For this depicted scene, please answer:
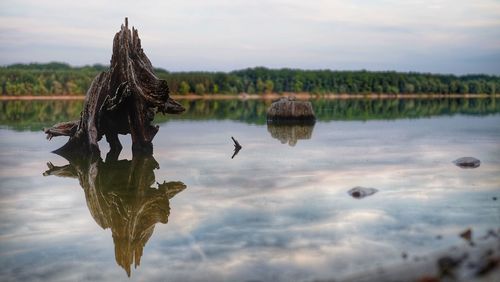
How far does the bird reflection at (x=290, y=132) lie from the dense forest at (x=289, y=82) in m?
86.3

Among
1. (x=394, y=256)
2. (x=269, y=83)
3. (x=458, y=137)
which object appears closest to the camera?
(x=394, y=256)

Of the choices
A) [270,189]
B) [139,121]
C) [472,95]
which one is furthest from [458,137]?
[472,95]

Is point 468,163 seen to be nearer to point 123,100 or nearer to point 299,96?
point 123,100

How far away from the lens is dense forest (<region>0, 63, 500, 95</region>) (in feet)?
396

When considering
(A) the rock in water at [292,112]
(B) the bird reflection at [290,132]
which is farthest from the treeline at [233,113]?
(B) the bird reflection at [290,132]

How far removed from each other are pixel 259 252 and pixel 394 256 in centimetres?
197

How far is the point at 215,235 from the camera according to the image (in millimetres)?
10359

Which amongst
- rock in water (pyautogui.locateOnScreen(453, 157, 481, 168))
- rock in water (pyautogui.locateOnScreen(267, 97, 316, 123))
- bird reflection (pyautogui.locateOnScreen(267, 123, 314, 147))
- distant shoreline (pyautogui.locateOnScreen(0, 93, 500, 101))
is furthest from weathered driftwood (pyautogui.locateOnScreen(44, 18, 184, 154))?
distant shoreline (pyautogui.locateOnScreen(0, 93, 500, 101))

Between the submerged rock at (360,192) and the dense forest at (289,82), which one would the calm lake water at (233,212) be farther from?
the dense forest at (289,82)

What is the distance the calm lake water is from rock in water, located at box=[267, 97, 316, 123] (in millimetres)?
15135

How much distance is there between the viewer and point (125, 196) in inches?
555

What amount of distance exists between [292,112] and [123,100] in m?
17.9

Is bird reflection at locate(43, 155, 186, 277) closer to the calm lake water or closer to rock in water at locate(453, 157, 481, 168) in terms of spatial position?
the calm lake water

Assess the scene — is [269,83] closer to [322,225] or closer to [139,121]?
[139,121]
